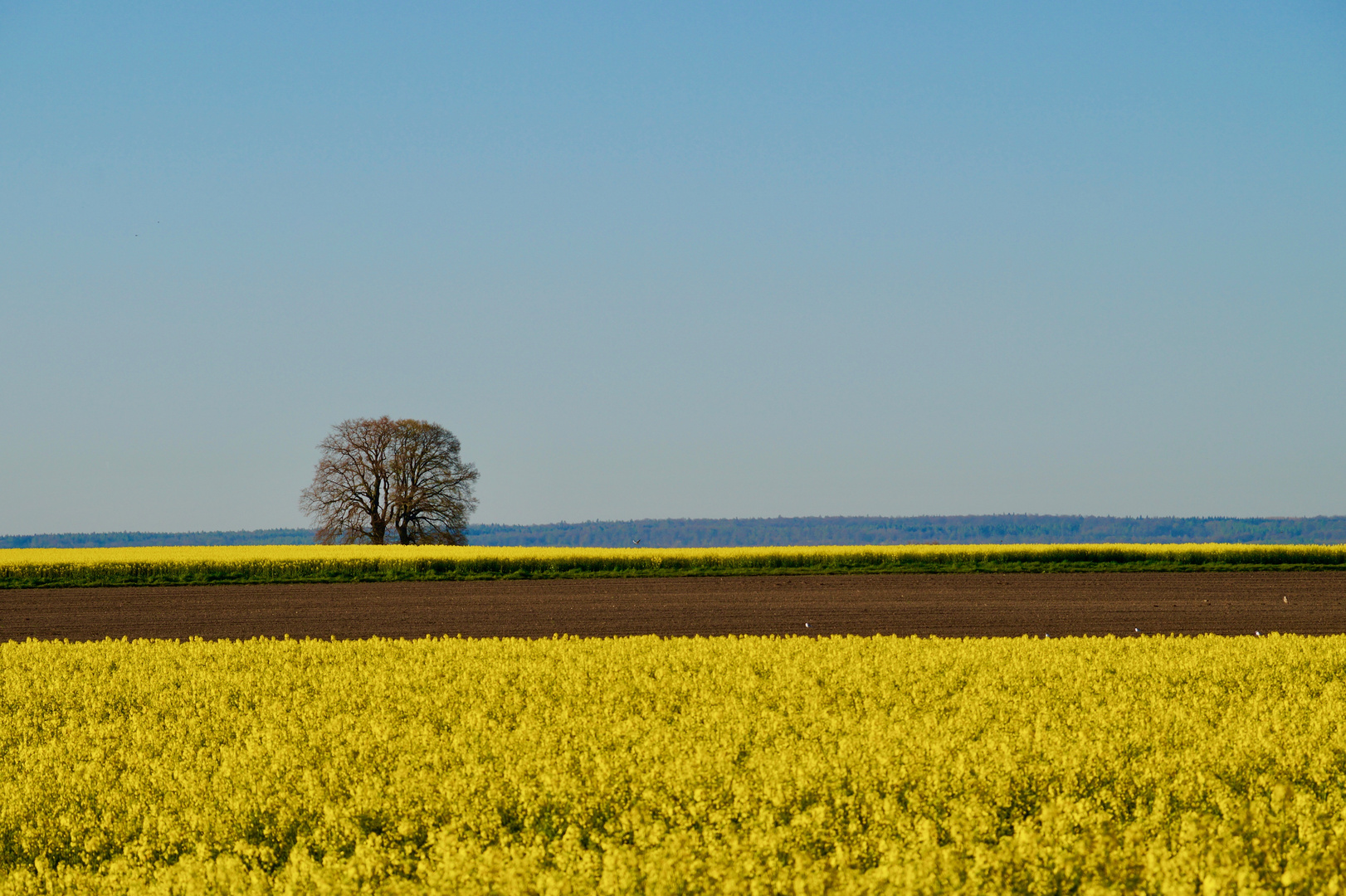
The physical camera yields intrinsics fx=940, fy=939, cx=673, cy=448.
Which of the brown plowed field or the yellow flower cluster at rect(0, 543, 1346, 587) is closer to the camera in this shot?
the brown plowed field

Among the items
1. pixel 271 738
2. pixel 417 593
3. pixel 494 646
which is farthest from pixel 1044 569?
pixel 271 738

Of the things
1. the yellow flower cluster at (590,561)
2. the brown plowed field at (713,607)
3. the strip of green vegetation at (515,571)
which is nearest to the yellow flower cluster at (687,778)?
the brown plowed field at (713,607)

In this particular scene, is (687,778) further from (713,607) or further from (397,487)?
(397,487)

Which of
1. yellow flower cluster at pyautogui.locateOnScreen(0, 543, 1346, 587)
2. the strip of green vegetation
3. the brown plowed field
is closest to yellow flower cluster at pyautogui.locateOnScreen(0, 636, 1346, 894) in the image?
the brown plowed field

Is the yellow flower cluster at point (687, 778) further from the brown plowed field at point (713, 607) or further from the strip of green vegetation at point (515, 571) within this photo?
the strip of green vegetation at point (515, 571)

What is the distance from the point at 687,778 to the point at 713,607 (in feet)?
63.7

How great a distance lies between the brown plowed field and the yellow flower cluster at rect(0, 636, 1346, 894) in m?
10.4

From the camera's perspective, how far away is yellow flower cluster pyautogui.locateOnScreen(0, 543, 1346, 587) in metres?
33.5

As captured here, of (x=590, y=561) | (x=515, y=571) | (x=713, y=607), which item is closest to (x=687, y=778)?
(x=713, y=607)

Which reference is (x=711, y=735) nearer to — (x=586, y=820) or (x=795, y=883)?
(x=586, y=820)

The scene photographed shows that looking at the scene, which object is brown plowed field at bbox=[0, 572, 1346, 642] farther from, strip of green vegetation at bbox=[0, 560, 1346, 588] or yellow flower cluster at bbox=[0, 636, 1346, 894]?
yellow flower cluster at bbox=[0, 636, 1346, 894]

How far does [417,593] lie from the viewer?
94.3 ft

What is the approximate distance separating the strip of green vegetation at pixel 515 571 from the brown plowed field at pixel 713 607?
140cm

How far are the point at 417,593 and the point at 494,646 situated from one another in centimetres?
1747
